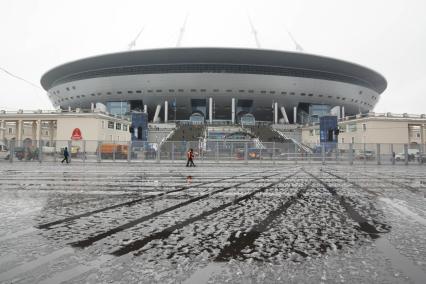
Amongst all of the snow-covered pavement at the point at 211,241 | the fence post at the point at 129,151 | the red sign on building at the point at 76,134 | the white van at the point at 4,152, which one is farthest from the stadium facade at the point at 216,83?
the snow-covered pavement at the point at 211,241

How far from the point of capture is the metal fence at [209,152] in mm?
30219

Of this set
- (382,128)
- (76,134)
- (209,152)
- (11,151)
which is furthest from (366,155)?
(76,134)

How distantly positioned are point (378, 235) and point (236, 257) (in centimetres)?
192

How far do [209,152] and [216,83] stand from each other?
52.1m

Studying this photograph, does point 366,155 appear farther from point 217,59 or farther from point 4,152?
point 217,59

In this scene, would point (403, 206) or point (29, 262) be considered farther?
point (403, 206)

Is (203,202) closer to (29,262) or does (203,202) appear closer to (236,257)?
(236,257)

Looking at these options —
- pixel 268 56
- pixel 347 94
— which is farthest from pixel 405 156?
pixel 347 94

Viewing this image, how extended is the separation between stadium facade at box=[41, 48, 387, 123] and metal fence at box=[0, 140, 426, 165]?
4955 centimetres

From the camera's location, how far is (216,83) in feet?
266

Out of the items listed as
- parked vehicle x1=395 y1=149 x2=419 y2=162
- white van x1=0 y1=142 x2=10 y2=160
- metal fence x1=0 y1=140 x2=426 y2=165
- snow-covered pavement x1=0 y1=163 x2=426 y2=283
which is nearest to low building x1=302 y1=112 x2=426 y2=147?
parked vehicle x1=395 y1=149 x2=419 y2=162

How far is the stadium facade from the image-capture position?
262 feet

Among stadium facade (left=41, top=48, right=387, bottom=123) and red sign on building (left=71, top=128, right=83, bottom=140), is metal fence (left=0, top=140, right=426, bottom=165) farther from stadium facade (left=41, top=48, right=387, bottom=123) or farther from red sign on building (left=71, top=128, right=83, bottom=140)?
stadium facade (left=41, top=48, right=387, bottom=123)

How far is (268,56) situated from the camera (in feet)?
258
